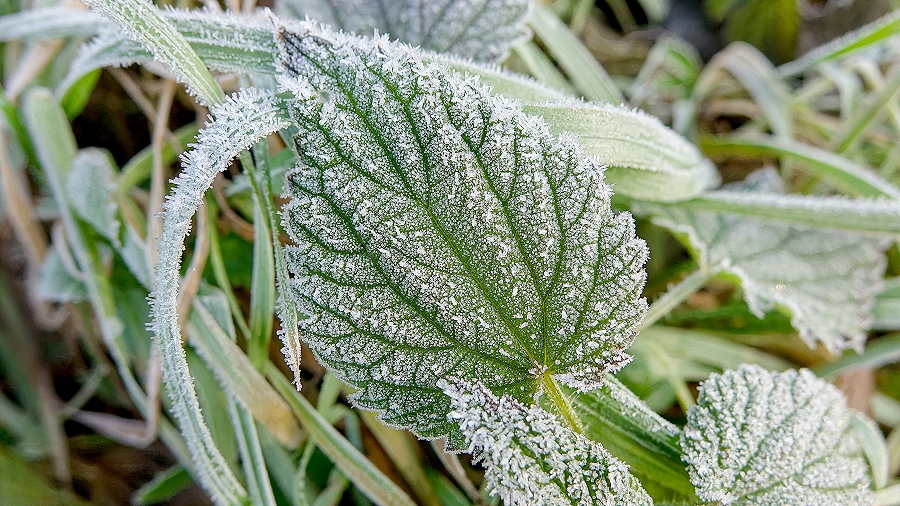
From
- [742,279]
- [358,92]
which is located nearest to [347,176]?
[358,92]

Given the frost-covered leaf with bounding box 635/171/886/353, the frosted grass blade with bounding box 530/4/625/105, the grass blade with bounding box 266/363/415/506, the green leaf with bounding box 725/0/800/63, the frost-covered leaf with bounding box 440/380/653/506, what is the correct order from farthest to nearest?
the green leaf with bounding box 725/0/800/63
the frosted grass blade with bounding box 530/4/625/105
the frost-covered leaf with bounding box 635/171/886/353
the grass blade with bounding box 266/363/415/506
the frost-covered leaf with bounding box 440/380/653/506

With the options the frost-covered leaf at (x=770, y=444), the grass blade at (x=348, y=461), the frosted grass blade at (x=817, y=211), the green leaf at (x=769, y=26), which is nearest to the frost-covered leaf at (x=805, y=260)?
the frosted grass blade at (x=817, y=211)

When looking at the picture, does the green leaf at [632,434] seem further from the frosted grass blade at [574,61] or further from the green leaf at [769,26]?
the green leaf at [769,26]

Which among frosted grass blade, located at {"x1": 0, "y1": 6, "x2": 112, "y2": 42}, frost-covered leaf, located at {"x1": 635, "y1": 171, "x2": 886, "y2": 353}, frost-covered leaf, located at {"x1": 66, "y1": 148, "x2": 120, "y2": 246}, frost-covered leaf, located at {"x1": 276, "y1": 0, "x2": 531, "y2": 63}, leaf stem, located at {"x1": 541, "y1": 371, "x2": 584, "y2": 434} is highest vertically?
frosted grass blade, located at {"x1": 0, "y1": 6, "x2": 112, "y2": 42}

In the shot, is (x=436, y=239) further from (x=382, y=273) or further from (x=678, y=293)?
(x=678, y=293)

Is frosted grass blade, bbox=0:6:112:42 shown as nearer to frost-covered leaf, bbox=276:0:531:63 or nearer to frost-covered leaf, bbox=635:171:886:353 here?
frost-covered leaf, bbox=276:0:531:63

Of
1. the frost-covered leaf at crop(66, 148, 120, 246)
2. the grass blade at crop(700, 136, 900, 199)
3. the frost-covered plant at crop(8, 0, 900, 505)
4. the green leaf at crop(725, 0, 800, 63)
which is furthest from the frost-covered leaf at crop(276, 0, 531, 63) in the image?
the green leaf at crop(725, 0, 800, 63)
